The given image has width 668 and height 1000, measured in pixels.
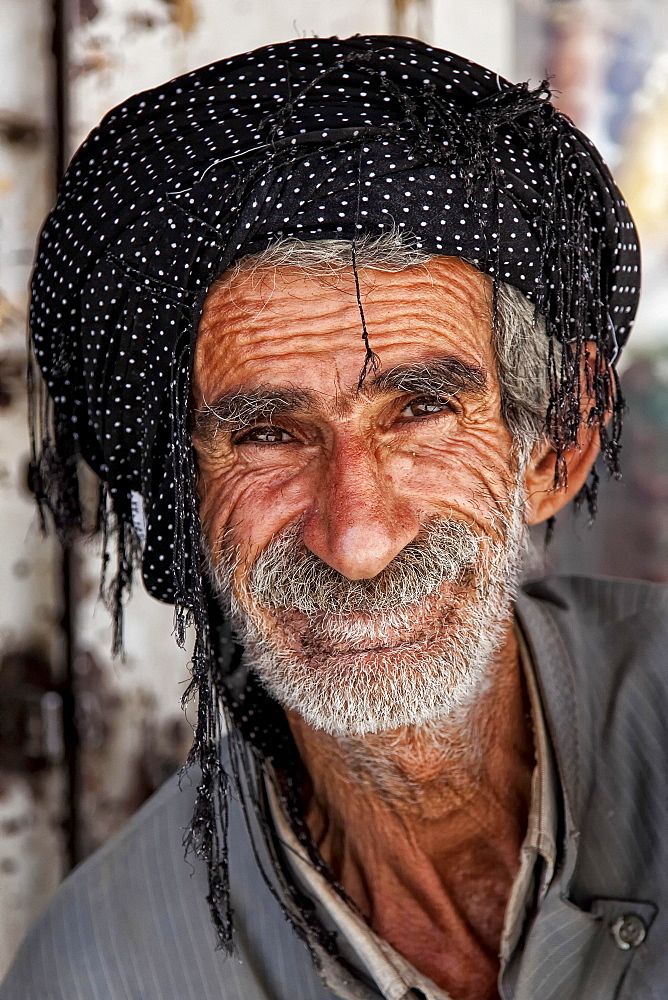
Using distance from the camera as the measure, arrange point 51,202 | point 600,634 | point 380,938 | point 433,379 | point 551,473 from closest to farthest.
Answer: point 433,379 → point 380,938 → point 551,473 → point 600,634 → point 51,202

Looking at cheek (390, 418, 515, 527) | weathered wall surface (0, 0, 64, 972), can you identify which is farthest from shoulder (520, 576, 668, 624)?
weathered wall surface (0, 0, 64, 972)

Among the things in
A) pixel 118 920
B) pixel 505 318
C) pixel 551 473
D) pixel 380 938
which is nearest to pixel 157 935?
pixel 118 920

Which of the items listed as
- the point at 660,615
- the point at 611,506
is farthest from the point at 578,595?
the point at 611,506

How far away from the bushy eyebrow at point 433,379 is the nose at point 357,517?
0.30ft

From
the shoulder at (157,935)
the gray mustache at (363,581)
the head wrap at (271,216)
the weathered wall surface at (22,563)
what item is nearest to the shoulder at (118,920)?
the shoulder at (157,935)

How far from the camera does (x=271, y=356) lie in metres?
1.53

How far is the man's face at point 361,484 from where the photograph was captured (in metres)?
1.51

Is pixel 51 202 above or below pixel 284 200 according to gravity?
below

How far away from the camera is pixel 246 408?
62.1 inches

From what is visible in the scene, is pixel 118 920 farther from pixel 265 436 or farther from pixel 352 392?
pixel 352 392

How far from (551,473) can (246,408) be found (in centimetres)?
56

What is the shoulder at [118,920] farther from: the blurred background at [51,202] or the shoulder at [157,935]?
the blurred background at [51,202]

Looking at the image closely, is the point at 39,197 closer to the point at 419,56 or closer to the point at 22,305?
the point at 22,305

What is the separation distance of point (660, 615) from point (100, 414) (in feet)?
3.45
